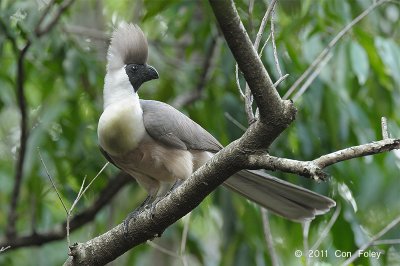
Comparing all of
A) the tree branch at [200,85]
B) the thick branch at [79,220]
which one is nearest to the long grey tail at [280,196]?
the thick branch at [79,220]

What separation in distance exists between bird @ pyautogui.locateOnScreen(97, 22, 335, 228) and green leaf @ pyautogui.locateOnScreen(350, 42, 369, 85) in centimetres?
82

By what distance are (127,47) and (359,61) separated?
132 centimetres

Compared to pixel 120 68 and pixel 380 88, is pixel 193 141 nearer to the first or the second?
pixel 120 68

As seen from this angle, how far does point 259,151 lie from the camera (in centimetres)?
257

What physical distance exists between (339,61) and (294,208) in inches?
41.2

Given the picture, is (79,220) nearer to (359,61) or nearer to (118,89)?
(118,89)

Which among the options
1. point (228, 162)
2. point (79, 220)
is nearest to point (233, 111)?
point (79, 220)

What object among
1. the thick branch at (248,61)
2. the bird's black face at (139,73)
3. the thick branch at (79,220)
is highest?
the thick branch at (248,61)

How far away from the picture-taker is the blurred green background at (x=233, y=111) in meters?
4.36

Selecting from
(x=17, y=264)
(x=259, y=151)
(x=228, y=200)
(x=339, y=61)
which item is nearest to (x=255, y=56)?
(x=259, y=151)

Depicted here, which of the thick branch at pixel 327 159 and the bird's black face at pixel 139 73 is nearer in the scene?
the thick branch at pixel 327 159

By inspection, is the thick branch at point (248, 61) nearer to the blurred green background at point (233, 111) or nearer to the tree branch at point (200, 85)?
the blurred green background at point (233, 111)

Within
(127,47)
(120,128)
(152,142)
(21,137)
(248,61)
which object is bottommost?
(21,137)

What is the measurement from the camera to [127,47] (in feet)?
13.0
